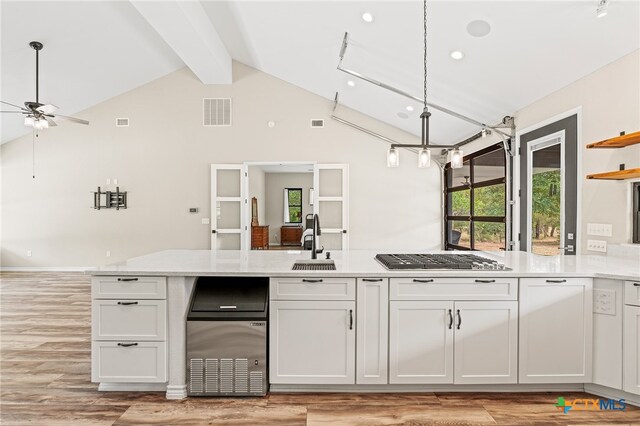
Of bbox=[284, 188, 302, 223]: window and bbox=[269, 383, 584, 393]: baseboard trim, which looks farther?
bbox=[284, 188, 302, 223]: window

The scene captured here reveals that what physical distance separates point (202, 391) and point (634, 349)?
2.74 meters

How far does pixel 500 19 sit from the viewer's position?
3.18 metres

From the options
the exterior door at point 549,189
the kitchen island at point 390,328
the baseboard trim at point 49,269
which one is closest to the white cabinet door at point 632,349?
the kitchen island at point 390,328

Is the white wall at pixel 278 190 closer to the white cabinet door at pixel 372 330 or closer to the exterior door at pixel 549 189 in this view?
the exterior door at pixel 549 189

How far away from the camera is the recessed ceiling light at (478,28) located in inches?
131

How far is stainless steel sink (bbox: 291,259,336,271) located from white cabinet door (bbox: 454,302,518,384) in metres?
0.88

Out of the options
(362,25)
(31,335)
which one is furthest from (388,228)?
(31,335)

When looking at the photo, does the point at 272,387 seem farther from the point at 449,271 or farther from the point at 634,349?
the point at 634,349

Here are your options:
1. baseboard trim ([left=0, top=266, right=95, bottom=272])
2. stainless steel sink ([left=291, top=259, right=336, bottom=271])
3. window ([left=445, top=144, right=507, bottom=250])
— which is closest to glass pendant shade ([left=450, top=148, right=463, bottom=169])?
stainless steel sink ([left=291, top=259, right=336, bottom=271])

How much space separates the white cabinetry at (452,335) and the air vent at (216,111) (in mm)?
5665

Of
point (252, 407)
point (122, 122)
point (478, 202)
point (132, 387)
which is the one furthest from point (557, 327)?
point (122, 122)

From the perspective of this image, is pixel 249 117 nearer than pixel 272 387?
No

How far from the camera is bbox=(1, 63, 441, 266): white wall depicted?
7.12 meters

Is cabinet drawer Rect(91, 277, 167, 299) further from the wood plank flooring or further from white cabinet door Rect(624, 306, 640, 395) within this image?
white cabinet door Rect(624, 306, 640, 395)
